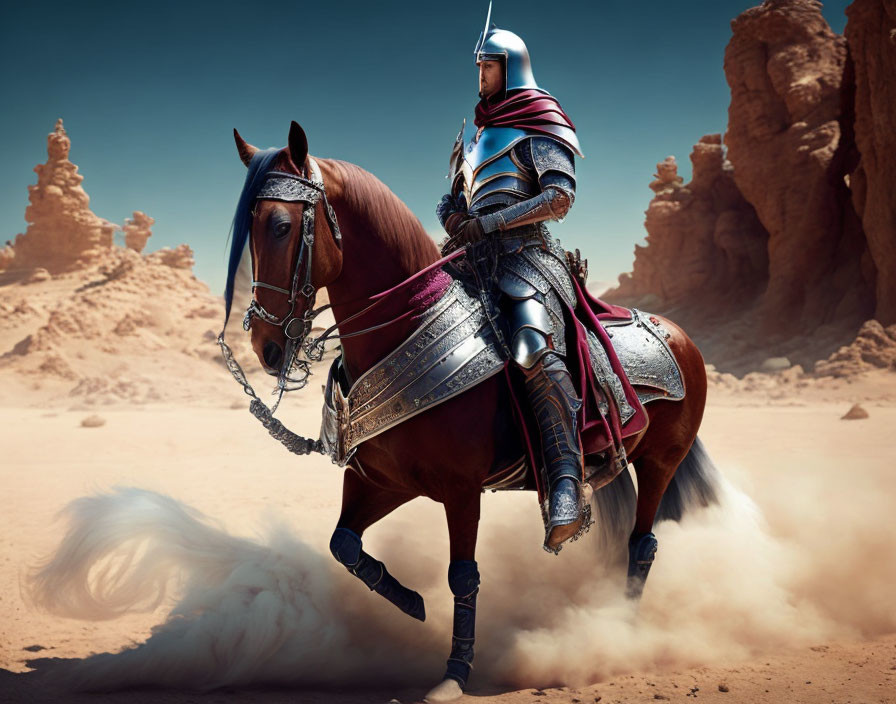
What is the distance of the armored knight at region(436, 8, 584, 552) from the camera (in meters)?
2.87

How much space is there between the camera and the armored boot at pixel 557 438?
283cm

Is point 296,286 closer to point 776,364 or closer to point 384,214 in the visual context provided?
point 384,214

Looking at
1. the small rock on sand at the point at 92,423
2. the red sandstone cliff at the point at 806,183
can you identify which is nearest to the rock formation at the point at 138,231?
the small rock on sand at the point at 92,423

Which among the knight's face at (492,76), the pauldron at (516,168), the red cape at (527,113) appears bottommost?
the pauldron at (516,168)

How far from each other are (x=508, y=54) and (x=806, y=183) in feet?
59.5

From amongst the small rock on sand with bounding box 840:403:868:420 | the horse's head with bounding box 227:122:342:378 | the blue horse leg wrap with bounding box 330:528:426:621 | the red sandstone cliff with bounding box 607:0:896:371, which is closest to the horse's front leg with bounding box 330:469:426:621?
the blue horse leg wrap with bounding box 330:528:426:621

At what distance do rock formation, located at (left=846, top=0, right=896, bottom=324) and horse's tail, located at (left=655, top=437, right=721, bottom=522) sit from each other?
13.5 meters

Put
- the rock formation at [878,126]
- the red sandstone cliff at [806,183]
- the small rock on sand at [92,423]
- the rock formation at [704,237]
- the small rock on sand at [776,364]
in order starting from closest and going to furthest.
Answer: the small rock on sand at [92,423] < the rock formation at [878,126] < the red sandstone cliff at [806,183] < the small rock on sand at [776,364] < the rock formation at [704,237]

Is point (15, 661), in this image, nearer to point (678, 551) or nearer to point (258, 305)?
point (258, 305)

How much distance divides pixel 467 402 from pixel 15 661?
2466mm

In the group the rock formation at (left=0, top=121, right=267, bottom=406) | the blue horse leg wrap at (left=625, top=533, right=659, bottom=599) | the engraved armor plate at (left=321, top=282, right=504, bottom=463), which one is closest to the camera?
the engraved armor plate at (left=321, top=282, right=504, bottom=463)

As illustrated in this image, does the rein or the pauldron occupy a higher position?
the pauldron

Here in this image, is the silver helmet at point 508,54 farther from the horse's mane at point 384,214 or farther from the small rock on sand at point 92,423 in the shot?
the small rock on sand at point 92,423

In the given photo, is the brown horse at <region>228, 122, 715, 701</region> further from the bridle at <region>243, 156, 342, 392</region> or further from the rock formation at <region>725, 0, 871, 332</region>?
the rock formation at <region>725, 0, 871, 332</region>
